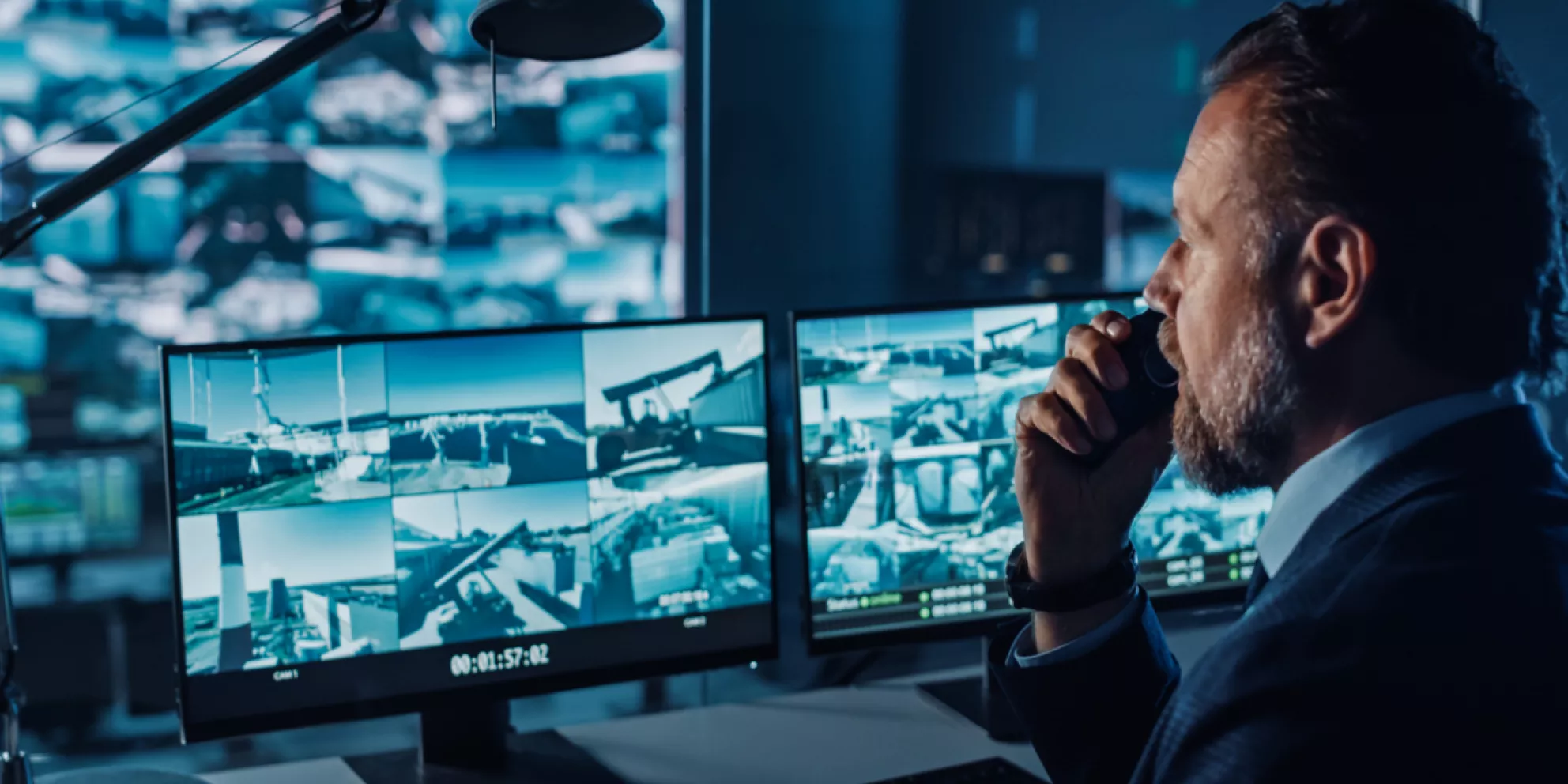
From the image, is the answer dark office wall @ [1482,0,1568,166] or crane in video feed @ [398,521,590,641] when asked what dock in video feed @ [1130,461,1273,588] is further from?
dark office wall @ [1482,0,1568,166]

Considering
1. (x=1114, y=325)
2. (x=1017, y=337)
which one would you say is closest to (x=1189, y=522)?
(x=1017, y=337)

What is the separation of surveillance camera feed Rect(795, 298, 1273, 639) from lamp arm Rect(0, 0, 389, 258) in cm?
59

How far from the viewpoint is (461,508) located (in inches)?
53.7

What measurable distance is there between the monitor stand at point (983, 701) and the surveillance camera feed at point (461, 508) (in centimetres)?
29

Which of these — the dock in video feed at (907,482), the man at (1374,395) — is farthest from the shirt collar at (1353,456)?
the dock in video feed at (907,482)

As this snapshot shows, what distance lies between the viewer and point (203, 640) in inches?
50.8

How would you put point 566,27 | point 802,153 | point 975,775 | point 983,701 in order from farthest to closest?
point 802,153 → point 983,701 → point 975,775 → point 566,27

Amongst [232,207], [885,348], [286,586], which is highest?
[232,207]

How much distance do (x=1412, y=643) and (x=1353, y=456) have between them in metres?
0.18

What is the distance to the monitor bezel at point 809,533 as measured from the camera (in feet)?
4.96

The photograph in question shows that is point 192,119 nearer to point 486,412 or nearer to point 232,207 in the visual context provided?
point 486,412

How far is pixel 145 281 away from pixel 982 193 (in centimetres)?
214

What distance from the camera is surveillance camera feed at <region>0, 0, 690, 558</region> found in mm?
3105
